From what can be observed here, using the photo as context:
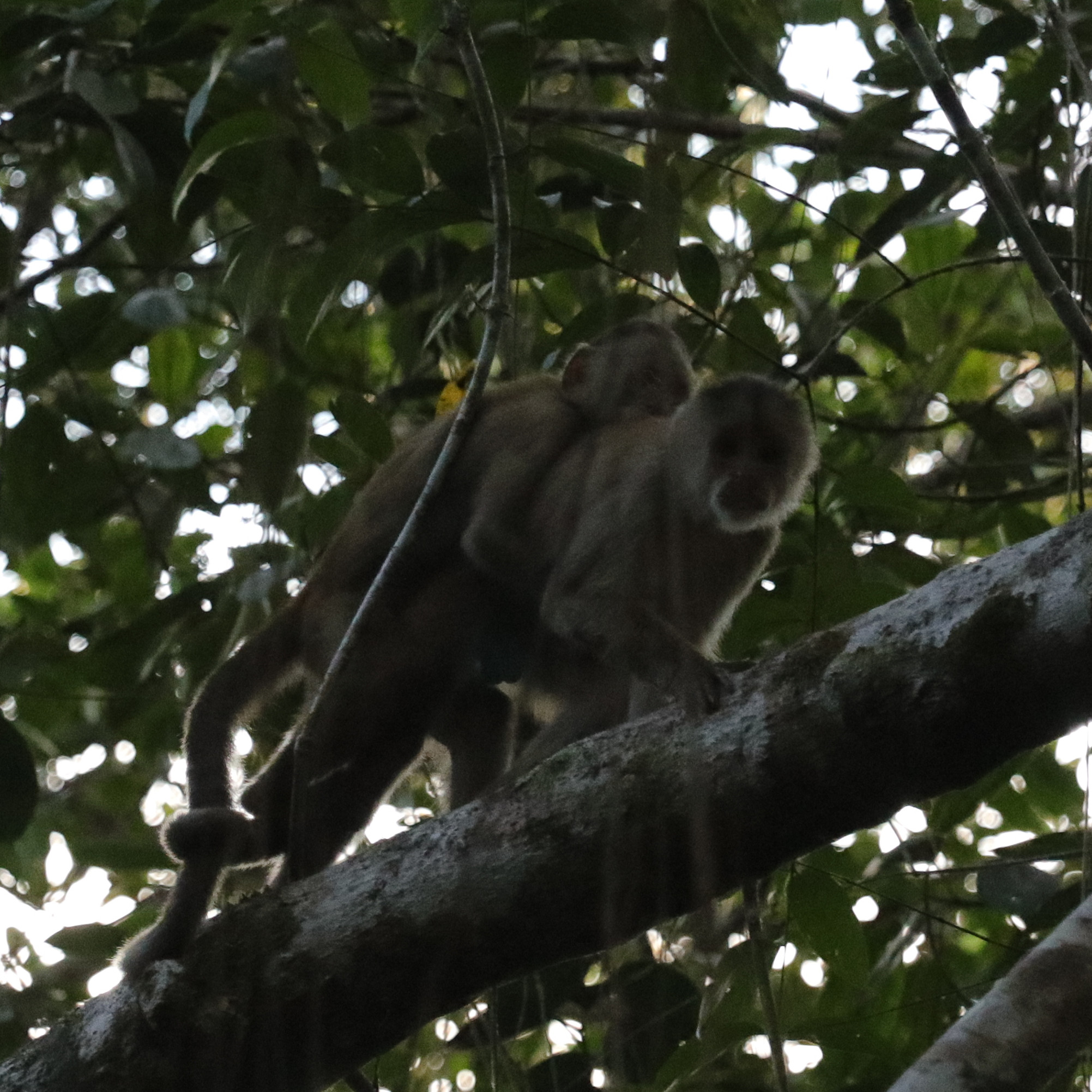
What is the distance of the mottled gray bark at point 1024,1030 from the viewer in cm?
198

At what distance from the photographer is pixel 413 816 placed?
5.50 meters

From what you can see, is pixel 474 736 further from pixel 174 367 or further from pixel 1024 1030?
pixel 1024 1030

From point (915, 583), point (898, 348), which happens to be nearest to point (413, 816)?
point (915, 583)

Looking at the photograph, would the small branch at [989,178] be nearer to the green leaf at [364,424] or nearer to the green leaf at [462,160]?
the green leaf at [462,160]

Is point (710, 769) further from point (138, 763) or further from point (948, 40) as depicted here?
point (138, 763)

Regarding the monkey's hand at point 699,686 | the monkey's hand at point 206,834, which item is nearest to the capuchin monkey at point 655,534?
the monkey's hand at point 699,686

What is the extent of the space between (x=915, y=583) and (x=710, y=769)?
198cm

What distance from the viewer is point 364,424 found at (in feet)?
15.5

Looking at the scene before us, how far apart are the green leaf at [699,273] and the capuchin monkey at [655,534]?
382mm

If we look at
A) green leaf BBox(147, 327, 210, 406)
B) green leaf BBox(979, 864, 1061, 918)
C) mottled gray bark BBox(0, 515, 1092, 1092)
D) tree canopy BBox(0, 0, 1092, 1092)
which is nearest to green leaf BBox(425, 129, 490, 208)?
tree canopy BBox(0, 0, 1092, 1092)

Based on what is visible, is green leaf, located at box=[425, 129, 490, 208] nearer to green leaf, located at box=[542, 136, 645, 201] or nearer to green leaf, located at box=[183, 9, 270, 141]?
green leaf, located at box=[542, 136, 645, 201]

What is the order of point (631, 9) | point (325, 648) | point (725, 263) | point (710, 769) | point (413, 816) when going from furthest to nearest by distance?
point (413, 816) < point (725, 263) < point (325, 648) < point (631, 9) < point (710, 769)

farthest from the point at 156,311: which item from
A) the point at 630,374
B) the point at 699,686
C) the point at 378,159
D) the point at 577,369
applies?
the point at 699,686

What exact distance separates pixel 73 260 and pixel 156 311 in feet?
3.94
